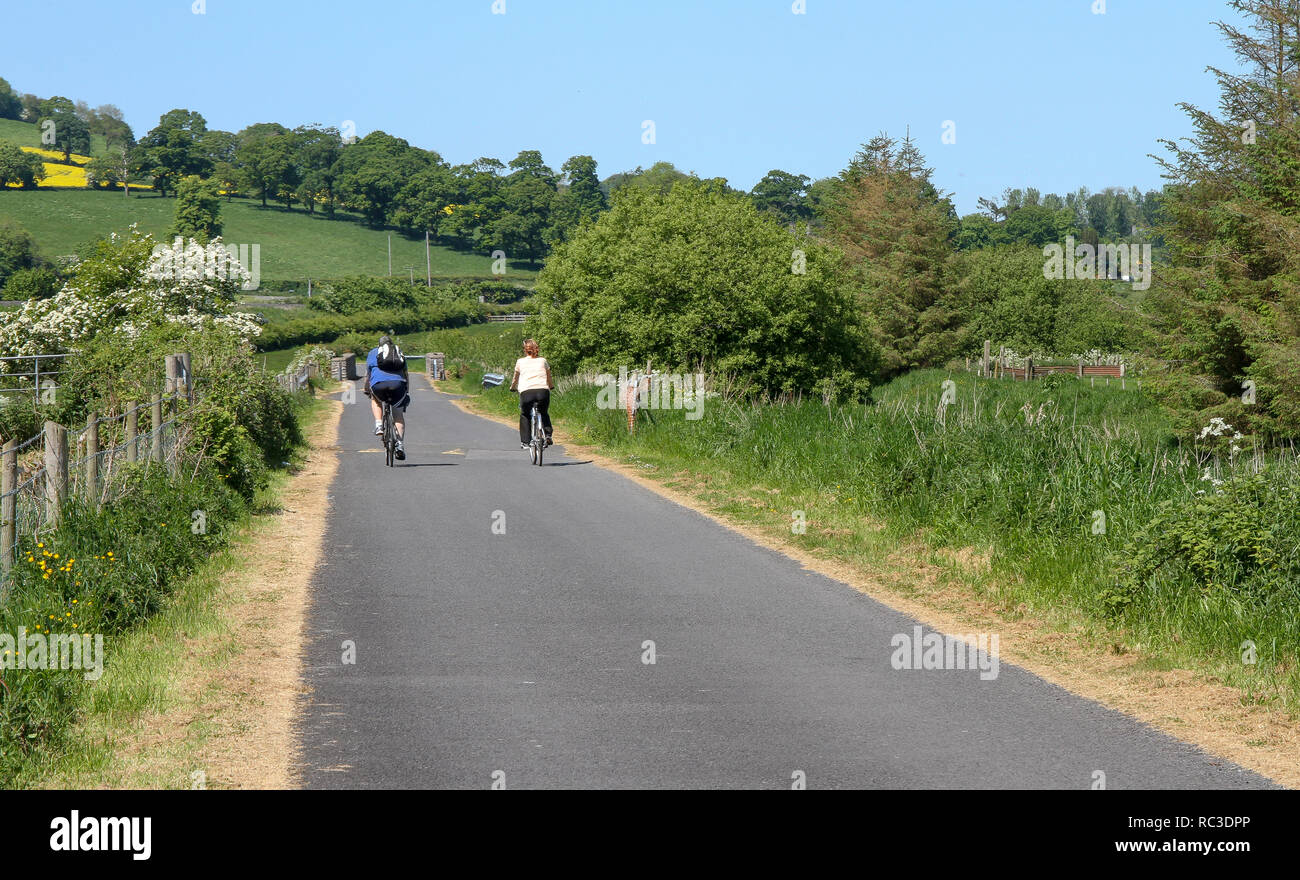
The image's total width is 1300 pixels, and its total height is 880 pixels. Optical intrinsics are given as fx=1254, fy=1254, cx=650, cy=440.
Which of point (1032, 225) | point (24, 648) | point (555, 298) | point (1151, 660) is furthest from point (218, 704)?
point (1032, 225)

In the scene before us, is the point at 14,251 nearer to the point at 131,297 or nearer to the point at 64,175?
the point at 64,175

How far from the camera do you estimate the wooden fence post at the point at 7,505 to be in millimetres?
8719

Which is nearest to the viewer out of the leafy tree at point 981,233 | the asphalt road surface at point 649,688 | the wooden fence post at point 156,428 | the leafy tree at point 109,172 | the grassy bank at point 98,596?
the asphalt road surface at point 649,688

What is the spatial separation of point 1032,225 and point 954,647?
199m

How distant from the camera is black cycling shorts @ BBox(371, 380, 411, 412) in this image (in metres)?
19.6

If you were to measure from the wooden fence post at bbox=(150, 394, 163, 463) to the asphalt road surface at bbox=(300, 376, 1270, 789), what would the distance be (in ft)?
7.65

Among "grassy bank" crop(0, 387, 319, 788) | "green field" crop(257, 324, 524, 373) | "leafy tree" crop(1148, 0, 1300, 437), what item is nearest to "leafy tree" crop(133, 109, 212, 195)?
"green field" crop(257, 324, 524, 373)

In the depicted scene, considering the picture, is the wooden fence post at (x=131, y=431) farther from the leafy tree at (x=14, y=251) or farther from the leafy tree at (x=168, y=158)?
the leafy tree at (x=168, y=158)

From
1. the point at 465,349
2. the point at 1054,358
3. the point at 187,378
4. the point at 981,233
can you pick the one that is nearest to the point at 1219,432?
the point at 187,378

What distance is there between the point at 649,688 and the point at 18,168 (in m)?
184

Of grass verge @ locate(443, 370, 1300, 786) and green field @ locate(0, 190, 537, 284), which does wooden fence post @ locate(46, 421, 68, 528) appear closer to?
grass verge @ locate(443, 370, 1300, 786)

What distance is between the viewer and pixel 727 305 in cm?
3809

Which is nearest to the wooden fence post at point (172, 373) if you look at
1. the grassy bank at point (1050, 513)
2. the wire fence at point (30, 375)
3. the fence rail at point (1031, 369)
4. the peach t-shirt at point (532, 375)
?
the peach t-shirt at point (532, 375)

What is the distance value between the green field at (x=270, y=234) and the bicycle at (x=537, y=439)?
125 metres
